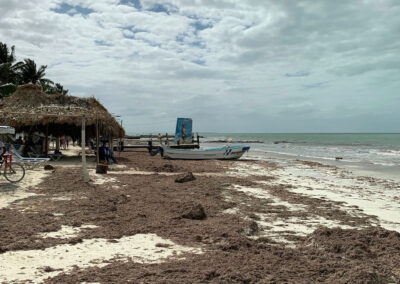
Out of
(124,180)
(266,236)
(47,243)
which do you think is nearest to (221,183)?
(124,180)

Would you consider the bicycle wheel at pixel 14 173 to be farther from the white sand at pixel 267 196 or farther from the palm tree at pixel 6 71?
the palm tree at pixel 6 71

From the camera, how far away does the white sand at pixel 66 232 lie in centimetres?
520

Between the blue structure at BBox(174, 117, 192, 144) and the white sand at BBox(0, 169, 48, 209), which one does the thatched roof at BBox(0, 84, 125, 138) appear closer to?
the white sand at BBox(0, 169, 48, 209)

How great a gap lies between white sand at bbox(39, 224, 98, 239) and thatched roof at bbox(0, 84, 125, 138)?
1116cm

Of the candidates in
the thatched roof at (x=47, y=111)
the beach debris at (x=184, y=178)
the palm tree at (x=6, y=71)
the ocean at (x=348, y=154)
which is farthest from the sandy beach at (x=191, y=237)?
the palm tree at (x=6, y=71)

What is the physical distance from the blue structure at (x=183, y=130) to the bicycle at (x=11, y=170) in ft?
64.8

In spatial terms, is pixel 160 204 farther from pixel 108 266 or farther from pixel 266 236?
→ pixel 108 266

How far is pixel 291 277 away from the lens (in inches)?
152

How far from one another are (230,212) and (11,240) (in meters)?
4.06

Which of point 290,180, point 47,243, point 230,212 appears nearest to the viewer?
point 47,243

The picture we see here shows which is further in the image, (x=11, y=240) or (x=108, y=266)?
(x=11, y=240)

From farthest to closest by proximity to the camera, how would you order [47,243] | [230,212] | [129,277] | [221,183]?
[221,183], [230,212], [47,243], [129,277]

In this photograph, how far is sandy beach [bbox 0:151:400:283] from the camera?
3908mm

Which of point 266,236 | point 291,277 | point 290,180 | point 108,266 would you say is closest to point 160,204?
point 266,236
